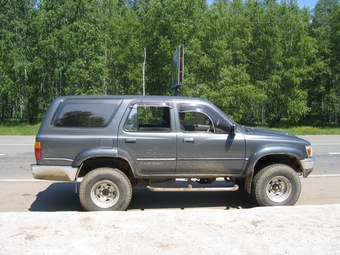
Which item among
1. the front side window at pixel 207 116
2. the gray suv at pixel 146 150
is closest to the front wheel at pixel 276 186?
the gray suv at pixel 146 150

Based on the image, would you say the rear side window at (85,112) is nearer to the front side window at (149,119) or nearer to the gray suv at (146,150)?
the gray suv at (146,150)

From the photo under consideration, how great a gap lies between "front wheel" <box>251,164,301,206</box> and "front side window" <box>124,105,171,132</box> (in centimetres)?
183

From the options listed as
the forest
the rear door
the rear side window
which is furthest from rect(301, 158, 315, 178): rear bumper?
the forest

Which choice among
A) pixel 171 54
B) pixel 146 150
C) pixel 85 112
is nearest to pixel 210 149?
pixel 146 150

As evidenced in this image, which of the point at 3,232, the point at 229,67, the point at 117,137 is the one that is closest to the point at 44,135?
the point at 117,137

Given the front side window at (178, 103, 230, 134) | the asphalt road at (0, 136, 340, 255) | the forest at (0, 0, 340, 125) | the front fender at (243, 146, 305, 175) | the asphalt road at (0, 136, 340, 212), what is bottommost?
the asphalt road at (0, 136, 340, 212)

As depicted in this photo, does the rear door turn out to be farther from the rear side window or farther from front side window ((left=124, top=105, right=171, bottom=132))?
the rear side window

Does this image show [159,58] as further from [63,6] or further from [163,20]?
[63,6]

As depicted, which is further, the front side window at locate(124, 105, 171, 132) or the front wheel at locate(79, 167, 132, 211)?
the front side window at locate(124, 105, 171, 132)

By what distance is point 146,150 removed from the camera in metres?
5.26

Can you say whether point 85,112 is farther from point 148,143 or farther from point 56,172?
point 148,143

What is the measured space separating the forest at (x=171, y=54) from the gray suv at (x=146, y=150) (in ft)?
77.2

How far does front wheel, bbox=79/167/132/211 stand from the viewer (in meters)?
5.20

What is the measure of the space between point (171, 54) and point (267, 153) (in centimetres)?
2681
